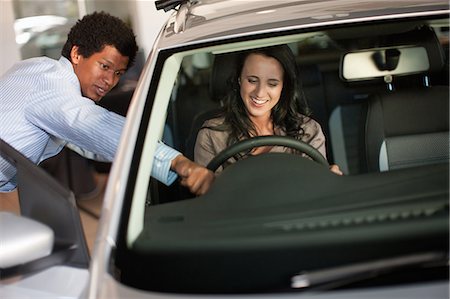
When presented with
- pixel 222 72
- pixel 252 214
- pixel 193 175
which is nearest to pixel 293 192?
pixel 252 214

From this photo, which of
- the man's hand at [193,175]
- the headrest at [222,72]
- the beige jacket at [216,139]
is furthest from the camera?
the headrest at [222,72]

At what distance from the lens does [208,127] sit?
9.73 feet

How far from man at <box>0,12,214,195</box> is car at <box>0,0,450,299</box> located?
144 mm

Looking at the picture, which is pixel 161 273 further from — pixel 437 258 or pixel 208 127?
pixel 208 127

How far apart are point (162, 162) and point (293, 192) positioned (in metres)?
0.46

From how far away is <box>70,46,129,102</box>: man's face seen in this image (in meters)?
3.07

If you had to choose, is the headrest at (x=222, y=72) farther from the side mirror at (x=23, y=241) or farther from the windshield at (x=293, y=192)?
the side mirror at (x=23, y=241)

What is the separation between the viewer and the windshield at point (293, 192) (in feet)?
5.64

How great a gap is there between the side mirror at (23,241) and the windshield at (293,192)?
6.4 inches

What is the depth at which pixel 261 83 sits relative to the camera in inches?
116

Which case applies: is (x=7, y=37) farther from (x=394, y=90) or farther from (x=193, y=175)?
(x=193, y=175)

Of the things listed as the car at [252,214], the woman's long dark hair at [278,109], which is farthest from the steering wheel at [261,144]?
the woman's long dark hair at [278,109]

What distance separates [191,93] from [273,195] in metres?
3.15

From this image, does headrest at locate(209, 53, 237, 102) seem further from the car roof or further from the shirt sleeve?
the shirt sleeve
